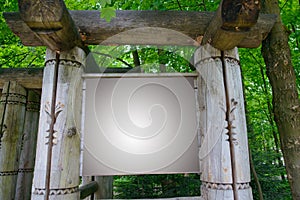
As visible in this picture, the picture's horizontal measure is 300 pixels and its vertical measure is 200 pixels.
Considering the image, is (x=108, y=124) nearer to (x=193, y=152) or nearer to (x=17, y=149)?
(x=193, y=152)

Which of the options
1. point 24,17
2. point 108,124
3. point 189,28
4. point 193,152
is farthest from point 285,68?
point 24,17

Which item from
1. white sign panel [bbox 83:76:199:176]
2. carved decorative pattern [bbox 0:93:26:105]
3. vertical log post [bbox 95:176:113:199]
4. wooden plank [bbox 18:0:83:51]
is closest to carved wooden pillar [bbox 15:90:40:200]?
carved decorative pattern [bbox 0:93:26:105]

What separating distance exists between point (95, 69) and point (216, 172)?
171 centimetres

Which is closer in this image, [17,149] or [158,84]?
[158,84]

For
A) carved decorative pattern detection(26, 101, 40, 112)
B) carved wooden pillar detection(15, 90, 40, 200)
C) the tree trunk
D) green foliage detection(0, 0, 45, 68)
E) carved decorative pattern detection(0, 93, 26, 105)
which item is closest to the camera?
the tree trunk

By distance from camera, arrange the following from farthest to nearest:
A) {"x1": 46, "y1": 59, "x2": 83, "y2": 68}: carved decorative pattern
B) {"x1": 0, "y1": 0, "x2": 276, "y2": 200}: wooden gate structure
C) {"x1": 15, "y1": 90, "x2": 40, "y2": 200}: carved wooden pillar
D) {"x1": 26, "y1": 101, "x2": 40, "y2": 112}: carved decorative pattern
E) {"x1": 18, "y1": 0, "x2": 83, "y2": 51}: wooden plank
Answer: {"x1": 26, "y1": 101, "x2": 40, "y2": 112}: carved decorative pattern
{"x1": 15, "y1": 90, "x2": 40, "y2": 200}: carved wooden pillar
{"x1": 46, "y1": 59, "x2": 83, "y2": 68}: carved decorative pattern
{"x1": 0, "y1": 0, "x2": 276, "y2": 200}: wooden gate structure
{"x1": 18, "y1": 0, "x2": 83, "y2": 51}: wooden plank

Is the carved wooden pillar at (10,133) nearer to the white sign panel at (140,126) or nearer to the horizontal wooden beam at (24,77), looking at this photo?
the horizontal wooden beam at (24,77)

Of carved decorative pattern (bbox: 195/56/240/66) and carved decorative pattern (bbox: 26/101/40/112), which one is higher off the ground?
carved decorative pattern (bbox: 195/56/240/66)

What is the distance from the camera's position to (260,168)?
4.32 m

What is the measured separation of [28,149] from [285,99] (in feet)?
10.3

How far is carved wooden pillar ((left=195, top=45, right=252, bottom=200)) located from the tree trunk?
3.17ft

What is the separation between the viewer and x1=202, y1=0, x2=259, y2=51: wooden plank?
48.1 inches

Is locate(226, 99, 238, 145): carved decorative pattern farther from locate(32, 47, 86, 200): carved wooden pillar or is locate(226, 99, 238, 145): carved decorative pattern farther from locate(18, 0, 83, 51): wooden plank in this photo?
locate(18, 0, 83, 51): wooden plank

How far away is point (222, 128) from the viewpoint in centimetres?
157
